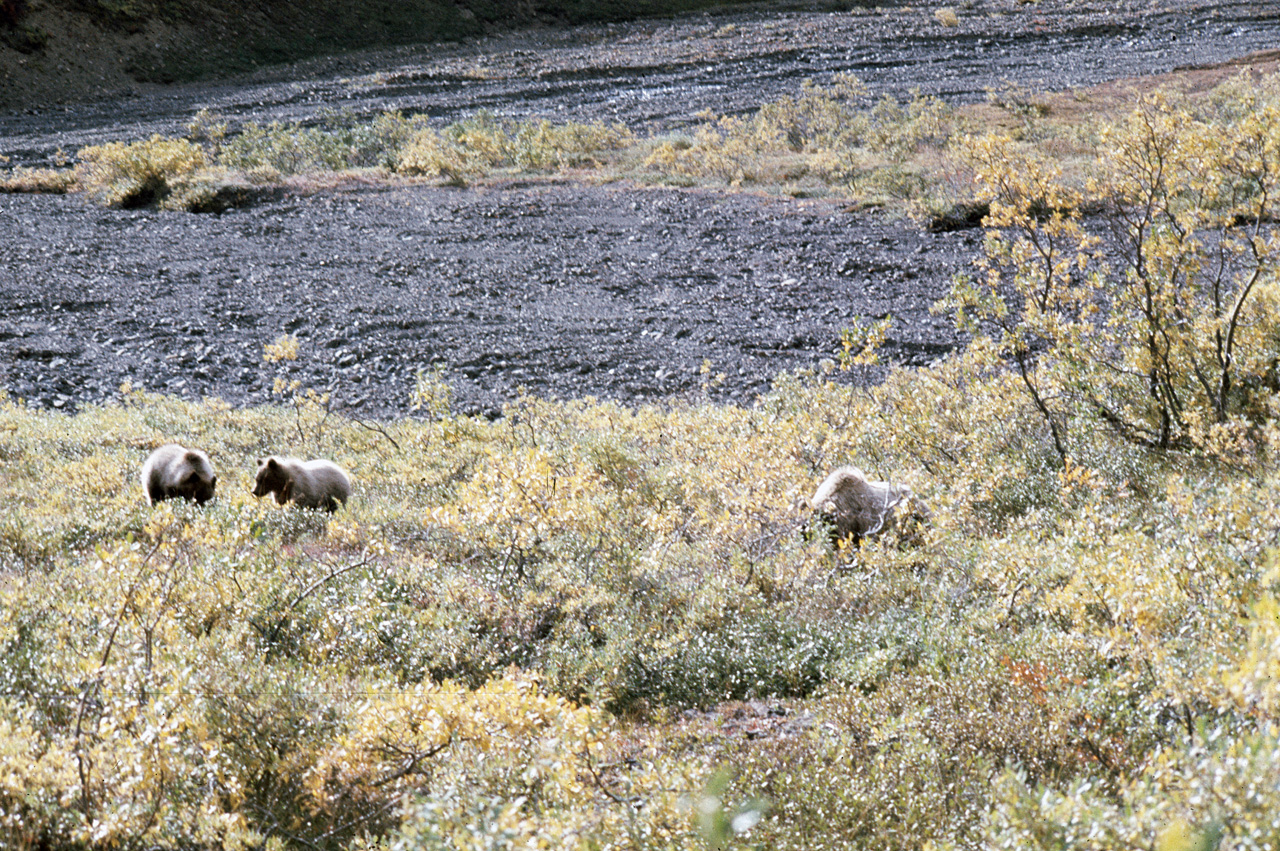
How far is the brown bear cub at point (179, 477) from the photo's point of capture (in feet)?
24.9

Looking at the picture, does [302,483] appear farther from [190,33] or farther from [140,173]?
[190,33]

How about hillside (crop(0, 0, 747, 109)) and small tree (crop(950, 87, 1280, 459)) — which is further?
hillside (crop(0, 0, 747, 109))

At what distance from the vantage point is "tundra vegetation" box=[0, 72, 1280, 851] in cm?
271

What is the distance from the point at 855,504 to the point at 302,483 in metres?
4.60

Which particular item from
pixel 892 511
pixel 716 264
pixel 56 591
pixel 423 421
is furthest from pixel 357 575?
pixel 716 264

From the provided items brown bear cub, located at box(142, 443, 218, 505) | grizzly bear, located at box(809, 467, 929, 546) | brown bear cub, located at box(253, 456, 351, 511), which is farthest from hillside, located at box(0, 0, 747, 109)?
grizzly bear, located at box(809, 467, 929, 546)

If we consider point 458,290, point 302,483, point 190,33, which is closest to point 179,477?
point 302,483

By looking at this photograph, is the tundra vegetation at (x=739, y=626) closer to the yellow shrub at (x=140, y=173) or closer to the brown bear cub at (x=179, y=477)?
the brown bear cub at (x=179, y=477)

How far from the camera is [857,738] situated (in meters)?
3.71

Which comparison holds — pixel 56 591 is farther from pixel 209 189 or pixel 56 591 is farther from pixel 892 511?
pixel 209 189

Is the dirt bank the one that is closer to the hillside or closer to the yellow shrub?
the yellow shrub

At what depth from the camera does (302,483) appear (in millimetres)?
7812

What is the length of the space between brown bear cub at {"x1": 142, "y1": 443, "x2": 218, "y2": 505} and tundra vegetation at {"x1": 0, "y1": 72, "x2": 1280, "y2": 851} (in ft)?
0.68

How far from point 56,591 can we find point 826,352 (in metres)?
10.3
